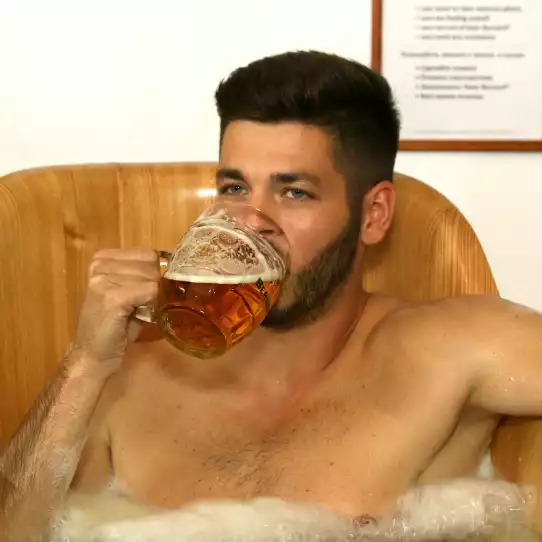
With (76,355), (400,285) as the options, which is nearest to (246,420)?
(76,355)

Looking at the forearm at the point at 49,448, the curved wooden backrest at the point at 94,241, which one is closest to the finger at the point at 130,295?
the forearm at the point at 49,448

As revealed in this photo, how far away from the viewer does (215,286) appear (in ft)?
2.50

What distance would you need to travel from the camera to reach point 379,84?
1092mm

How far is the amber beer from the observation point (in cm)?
76

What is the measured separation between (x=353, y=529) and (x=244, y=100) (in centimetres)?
57

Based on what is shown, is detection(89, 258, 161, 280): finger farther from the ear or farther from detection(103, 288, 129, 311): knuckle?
the ear

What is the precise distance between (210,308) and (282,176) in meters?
0.28

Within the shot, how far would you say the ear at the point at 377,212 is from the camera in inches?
43.7

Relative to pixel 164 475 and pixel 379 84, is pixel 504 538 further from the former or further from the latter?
pixel 379 84

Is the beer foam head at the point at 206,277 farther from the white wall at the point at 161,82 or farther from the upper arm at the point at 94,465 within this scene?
the white wall at the point at 161,82

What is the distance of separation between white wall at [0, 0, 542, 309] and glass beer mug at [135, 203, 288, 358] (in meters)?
0.64

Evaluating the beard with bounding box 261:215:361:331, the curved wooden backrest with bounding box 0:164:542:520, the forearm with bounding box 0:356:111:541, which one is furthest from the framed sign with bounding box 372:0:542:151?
the forearm with bounding box 0:356:111:541

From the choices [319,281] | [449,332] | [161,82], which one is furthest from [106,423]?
[161,82]

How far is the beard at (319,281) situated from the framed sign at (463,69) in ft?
1.41
